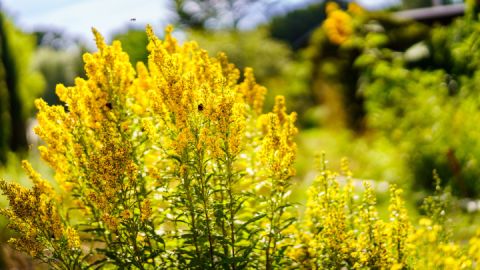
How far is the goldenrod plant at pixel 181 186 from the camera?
3371 millimetres

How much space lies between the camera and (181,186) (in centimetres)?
362

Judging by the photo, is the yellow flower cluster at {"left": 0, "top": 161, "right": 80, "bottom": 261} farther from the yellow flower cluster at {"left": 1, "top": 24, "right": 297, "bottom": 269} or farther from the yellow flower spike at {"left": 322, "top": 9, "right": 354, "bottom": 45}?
the yellow flower spike at {"left": 322, "top": 9, "right": 354, "bottom": 45}

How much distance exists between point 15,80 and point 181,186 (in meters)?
14.4

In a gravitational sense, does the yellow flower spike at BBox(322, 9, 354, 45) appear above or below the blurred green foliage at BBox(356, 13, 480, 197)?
above

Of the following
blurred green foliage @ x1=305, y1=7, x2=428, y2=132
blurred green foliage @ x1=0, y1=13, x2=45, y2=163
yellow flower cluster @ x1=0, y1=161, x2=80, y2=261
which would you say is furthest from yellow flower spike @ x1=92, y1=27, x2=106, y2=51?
blurred green foliage @ x1=0, y1=13, x2=45, y2=163

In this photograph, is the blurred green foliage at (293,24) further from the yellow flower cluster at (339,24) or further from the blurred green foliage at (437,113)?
the blurred green foliage at (437,113)

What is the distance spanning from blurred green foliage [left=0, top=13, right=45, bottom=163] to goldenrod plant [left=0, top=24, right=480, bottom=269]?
42.6 ft

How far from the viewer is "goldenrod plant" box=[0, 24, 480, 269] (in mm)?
3371

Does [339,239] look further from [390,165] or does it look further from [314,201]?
[390,165]

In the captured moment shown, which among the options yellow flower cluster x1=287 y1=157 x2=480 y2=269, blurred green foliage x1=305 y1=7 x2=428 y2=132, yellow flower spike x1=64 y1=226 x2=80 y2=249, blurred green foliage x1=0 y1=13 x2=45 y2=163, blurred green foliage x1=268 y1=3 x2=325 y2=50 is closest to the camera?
yellow flower spike x1=64 y1=226 x2=80 y2=249

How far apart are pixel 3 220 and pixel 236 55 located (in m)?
15.2

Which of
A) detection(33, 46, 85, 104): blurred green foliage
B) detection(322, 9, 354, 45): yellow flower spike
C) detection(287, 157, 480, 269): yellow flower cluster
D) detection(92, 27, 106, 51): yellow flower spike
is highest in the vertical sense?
detection(33, 46, 85, 104): blurred green foliage

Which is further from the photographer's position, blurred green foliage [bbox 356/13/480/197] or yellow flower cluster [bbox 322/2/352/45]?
yellow flower cluster [bbox 322/2/352/45]

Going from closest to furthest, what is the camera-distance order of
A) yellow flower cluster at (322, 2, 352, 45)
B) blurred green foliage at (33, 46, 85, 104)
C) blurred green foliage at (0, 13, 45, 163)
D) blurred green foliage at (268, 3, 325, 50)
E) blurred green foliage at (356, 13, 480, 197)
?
blurred green foliage at (356, 13, 480, 197) → yellow flower cluster at (322, 2, 352, 45) → blurred green foliage at (0, 13, 45, 163) → blurred green foliage at (33, 46, 85, 104) → blurred green foliage at (268, 3, 325, 50)
